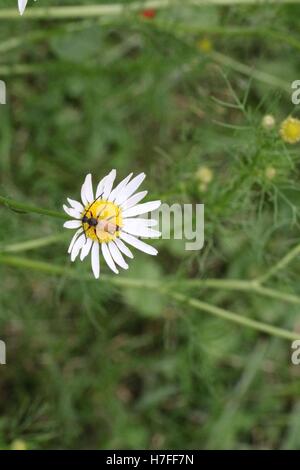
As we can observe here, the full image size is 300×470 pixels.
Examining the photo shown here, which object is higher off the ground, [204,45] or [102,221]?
[204,45]

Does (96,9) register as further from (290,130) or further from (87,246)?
(87,246)

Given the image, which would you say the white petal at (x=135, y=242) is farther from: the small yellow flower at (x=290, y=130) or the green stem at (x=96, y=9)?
the green stem at (x=96, y=9)

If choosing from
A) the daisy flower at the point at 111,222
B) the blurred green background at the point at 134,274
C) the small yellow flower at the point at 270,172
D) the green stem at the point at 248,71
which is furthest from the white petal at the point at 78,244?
the green stem at the point at 248,71

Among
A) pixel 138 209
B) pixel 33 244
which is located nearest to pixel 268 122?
pixel 138 209

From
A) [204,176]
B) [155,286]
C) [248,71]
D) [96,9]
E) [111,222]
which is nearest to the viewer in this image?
[111,222]

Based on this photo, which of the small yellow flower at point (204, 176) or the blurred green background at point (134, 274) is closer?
the small yellow flower at point (204, 176)
